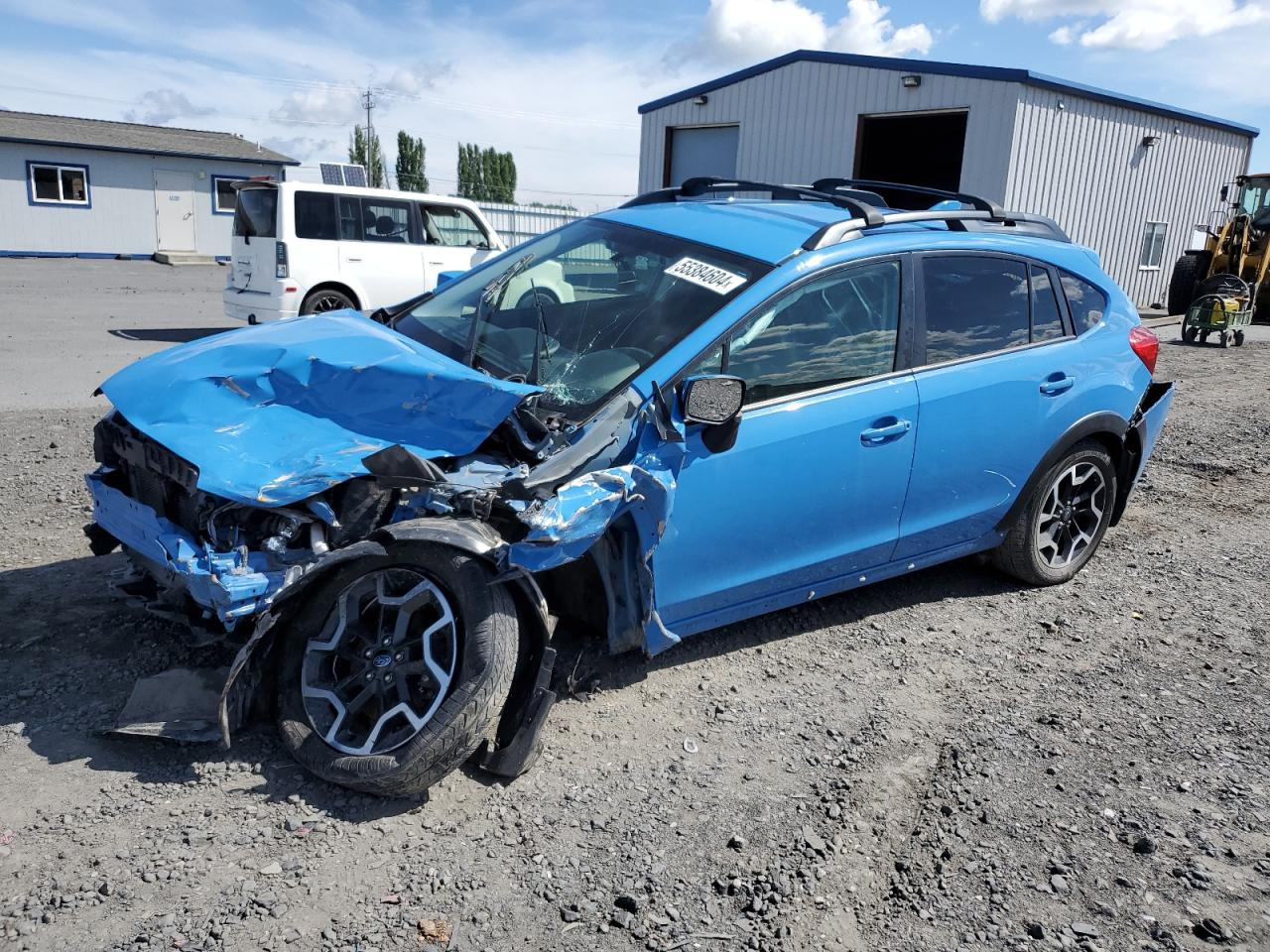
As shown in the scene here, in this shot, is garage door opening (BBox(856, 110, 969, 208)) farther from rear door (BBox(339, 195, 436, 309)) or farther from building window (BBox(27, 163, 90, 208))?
building window (BBox(27, 163, 90, 208))

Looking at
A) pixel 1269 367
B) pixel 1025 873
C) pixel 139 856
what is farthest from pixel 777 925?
pixel 1269 367

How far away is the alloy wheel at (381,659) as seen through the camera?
9.85 feet

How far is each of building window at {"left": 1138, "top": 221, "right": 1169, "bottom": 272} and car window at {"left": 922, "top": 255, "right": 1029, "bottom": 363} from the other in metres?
18.7

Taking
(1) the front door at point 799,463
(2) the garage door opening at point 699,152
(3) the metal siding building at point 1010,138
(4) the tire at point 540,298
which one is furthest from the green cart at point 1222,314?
(4) the tire at point 540,298

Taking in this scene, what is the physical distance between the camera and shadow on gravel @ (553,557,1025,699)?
380cm

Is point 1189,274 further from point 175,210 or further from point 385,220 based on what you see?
point 175,210

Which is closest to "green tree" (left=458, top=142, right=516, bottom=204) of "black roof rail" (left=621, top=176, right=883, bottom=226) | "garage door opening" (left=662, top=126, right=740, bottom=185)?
"garage door opening" (left=662, top=126, right=740, bottom=185)

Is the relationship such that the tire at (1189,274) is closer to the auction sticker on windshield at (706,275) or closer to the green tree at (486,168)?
the auction sticker on windshield at (706,275)

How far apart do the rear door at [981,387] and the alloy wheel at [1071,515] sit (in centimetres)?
37

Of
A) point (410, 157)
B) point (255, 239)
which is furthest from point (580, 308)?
point (410, 157)

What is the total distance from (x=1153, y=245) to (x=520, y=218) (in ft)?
48.3

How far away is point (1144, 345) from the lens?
4902mm

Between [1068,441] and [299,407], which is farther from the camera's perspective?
[1068,441]

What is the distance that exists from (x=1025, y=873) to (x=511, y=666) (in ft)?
5.44
